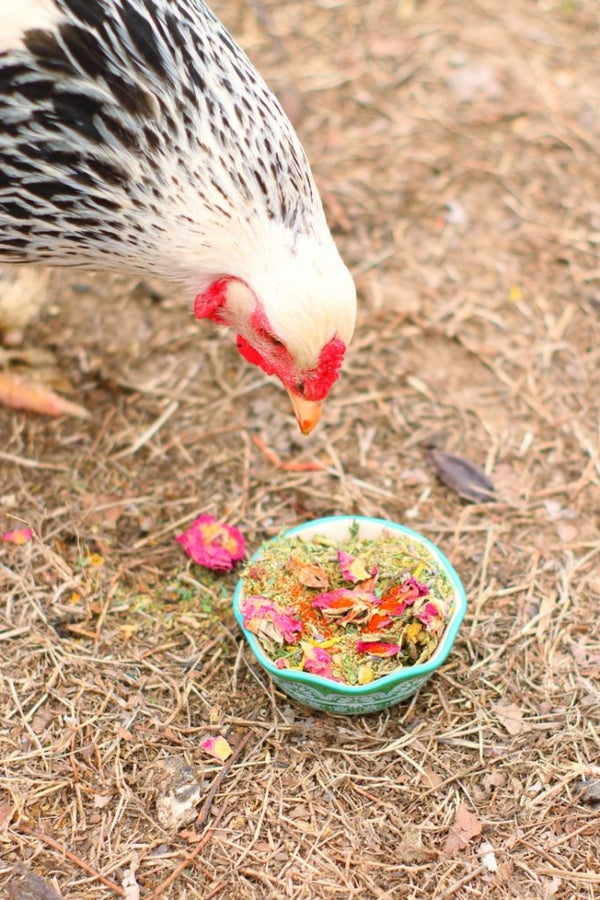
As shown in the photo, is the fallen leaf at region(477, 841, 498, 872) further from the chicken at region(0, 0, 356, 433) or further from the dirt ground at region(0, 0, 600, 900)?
the chicken at region(0, 0, 356, 433)

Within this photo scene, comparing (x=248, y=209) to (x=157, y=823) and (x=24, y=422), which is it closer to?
(x=24, y=422)

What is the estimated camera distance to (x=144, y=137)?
2436mm

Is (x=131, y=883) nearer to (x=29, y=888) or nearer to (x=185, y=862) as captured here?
(x=185, y=862)

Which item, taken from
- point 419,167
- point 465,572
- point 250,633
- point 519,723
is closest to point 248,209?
point 250,633

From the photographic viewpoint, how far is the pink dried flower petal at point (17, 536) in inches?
121

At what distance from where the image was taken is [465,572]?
3.10 metres

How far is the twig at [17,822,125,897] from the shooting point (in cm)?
236

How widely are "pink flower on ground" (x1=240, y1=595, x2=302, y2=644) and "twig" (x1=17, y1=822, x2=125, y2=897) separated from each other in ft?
2.37

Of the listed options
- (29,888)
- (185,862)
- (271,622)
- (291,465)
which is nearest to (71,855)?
(29,888)

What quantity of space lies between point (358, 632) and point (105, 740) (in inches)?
30.7

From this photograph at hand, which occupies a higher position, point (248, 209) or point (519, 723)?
point (248, 209)

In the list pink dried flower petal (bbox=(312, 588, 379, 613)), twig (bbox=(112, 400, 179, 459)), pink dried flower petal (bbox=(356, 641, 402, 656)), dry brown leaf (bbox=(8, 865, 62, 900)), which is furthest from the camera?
twig (bbox=(112, 400, 179, 459))

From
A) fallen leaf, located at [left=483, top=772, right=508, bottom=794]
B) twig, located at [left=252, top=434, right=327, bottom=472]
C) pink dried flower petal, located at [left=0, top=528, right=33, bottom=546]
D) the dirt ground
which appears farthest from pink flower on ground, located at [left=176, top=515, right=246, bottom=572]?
fallen leaf, located at [left=483, top=772, right=508, bottom=794]

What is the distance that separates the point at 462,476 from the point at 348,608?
933mm
